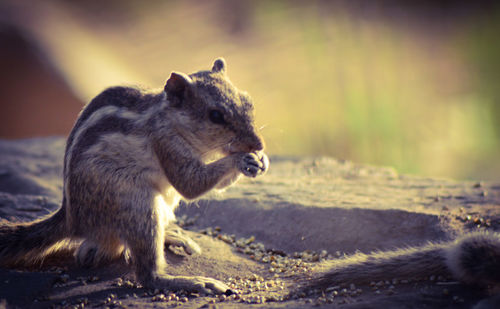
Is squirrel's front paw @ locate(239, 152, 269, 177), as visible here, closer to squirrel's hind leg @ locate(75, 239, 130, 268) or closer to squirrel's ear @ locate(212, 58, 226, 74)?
squirrel's ear @ locate(212, 58, 226, 74)

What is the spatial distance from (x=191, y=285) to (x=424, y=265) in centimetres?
148

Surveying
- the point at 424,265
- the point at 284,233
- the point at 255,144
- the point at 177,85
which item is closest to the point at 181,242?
the point at 284,233

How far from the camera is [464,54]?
9555 mm

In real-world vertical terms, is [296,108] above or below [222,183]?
above

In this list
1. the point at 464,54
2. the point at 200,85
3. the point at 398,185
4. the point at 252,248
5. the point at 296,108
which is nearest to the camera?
the point at 200,85

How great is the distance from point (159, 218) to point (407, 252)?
1.63 m

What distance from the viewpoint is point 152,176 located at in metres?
3.04

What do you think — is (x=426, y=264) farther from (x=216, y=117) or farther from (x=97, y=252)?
(x=97, y=252)

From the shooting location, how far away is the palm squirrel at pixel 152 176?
2.81 metres

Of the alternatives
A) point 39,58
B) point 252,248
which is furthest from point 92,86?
point 252,248

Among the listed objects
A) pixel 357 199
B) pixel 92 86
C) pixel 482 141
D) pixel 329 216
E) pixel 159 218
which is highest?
pixel 92 86

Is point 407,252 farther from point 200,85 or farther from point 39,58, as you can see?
point 39,58

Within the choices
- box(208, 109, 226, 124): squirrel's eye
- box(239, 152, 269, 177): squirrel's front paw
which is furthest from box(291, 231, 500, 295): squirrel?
box(208, 109, 226, 124): squirrel's eye

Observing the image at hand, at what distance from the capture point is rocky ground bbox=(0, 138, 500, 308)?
2588mm
